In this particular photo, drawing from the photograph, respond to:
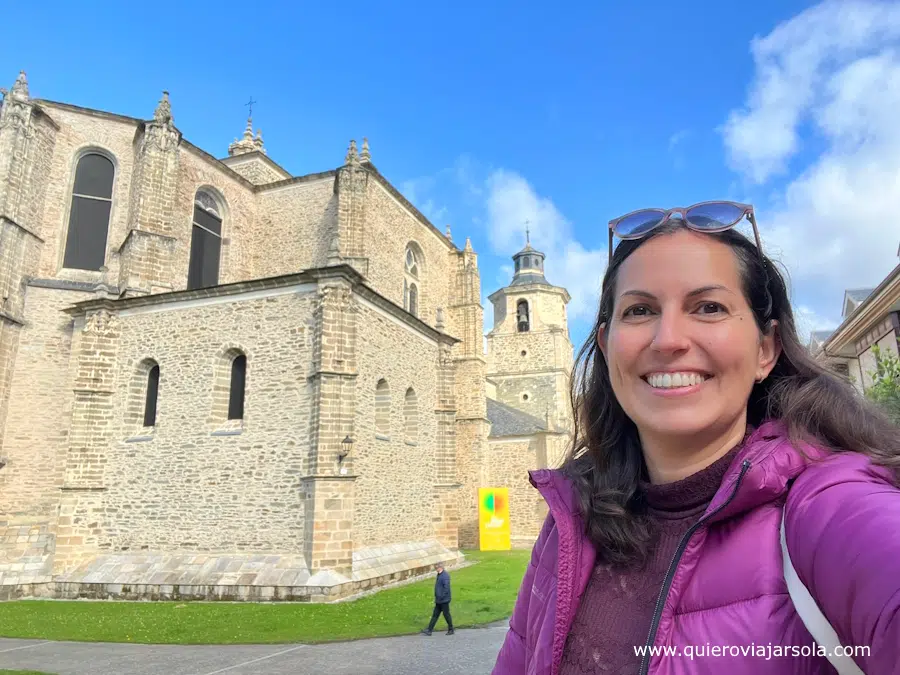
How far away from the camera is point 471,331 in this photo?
2419cm

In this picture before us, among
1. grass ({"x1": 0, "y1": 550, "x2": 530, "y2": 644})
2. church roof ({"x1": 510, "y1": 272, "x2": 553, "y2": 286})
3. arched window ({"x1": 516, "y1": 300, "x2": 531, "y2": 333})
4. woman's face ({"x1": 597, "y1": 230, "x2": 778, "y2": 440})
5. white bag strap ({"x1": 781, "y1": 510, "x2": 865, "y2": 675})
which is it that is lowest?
grass ({"x1": 0, "y1": 550, "x2": 530, "y2": 644})

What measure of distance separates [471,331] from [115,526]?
46.9ft

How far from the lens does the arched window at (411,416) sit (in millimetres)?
17172

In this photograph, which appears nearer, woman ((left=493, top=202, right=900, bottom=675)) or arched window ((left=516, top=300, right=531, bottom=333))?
woman ((left=493, top=202, right=900, bottom=675))

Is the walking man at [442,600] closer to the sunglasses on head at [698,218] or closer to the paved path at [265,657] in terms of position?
the paved path at [265,657]

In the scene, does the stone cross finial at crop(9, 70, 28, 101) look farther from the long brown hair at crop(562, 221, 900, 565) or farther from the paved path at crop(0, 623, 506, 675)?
the long brown hair at crop(562, 221, 900, 565)

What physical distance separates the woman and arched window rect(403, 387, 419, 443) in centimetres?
1572

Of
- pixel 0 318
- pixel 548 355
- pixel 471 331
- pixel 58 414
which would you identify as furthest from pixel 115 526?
pixel 548 355

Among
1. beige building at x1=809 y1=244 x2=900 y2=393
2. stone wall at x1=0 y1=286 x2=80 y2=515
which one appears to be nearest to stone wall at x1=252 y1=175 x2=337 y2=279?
stone wall at x1=0 y1=286 x2=80 y2=515

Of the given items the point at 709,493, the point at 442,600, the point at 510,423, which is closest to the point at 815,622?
the point at 709,493

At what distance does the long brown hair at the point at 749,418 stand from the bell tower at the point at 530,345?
3725 cm

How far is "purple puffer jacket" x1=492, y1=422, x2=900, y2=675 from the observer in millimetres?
769

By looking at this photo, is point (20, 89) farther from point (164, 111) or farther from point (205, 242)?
point (205, 242)

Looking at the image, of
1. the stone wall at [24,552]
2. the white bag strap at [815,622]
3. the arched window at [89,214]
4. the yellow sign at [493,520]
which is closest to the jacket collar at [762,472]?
the white bag strap at [815,622]
